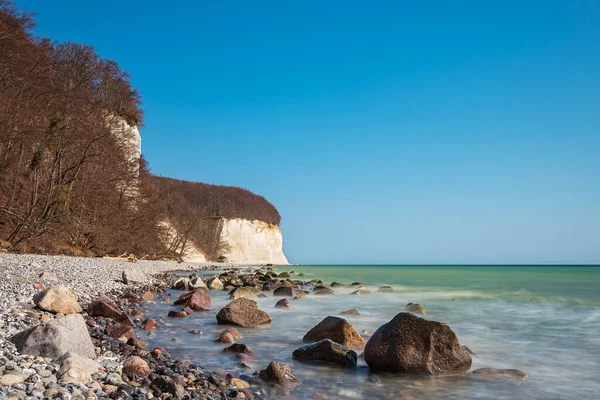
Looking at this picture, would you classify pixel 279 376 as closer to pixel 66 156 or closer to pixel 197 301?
pixel 197 301

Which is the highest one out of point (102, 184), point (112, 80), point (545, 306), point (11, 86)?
point (112, 80)

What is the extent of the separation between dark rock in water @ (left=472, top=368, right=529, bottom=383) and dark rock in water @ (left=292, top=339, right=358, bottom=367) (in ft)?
5.17

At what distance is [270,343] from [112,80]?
29987 mm

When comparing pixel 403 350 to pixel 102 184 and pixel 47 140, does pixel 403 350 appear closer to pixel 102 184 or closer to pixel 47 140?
pixel 47 140

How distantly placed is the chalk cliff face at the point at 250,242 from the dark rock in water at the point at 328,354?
60748mm

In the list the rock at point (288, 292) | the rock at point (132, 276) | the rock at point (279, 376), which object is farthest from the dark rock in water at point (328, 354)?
the rock at point (132, 276)

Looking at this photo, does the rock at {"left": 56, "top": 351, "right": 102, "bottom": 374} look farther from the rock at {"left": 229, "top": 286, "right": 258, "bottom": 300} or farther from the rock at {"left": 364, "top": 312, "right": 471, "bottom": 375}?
the rock at {"left": 229, "top": 286, "right": 258, "bottom": 300}

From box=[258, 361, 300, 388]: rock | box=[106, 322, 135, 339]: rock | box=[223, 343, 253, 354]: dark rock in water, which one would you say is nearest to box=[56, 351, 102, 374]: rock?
box=[258, 361, 300, 388]: rock

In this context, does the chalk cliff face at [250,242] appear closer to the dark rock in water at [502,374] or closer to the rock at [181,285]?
the rock at [181,285]

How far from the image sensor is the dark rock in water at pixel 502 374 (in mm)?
5471

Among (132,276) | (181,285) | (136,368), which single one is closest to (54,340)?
(136,368)

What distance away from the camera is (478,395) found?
4.85 m

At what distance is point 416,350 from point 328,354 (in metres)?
1.17

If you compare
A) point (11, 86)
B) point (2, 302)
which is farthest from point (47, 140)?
point (2, 302)
